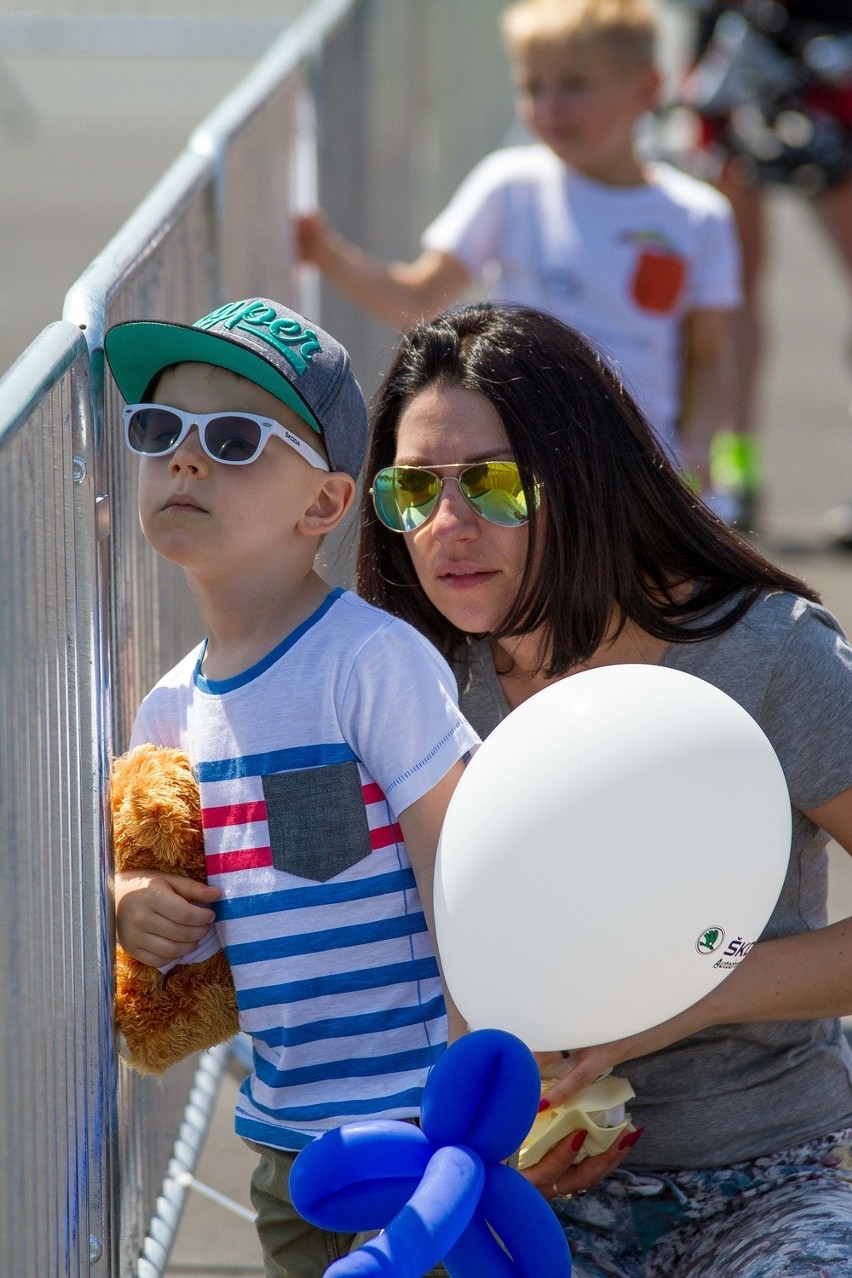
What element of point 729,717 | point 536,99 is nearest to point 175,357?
point 729,717

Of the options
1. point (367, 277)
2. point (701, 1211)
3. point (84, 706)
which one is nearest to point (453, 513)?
point (84, 706)

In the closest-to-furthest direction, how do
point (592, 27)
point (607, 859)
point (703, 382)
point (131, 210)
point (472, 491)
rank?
point (607, 859) < point (472, 491) < point (592, 27) < point (703, 382) < point (131, 210)

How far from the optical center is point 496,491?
2.33 m

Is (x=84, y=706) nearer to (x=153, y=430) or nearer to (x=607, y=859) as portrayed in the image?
(x=153, y=430)

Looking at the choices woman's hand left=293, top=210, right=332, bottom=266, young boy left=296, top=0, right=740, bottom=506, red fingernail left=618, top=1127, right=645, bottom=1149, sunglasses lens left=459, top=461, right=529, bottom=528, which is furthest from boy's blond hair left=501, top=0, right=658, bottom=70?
red fingernail left=618, top=1127, right=645, bottom=1149

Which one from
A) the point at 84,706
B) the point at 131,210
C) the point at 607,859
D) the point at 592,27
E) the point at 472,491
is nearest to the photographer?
the point at 607,859

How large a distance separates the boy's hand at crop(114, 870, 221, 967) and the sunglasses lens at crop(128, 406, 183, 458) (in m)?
0.50

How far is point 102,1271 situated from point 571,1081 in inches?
24.1

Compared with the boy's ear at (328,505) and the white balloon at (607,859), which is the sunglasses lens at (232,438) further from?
the white balloon at (607,859)

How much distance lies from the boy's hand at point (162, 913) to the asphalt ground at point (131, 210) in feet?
3.64

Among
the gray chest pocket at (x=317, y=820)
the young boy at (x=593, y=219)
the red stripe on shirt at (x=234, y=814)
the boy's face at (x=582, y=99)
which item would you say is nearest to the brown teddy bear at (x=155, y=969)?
the red stripe on shirt at (x=234, y=814)

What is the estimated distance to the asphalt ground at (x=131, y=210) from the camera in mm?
3449

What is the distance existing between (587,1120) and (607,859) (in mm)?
414

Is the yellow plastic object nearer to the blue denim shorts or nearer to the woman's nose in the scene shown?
the blue denim shorts
